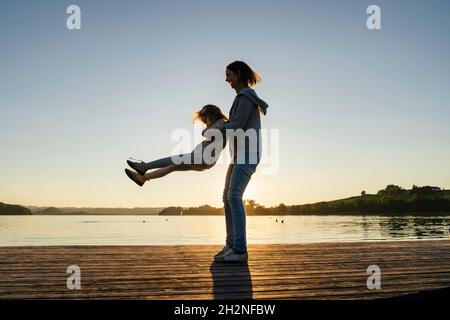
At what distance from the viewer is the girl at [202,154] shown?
5773mm

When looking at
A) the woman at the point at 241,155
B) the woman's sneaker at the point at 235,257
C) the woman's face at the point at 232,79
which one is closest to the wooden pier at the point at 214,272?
the woman's sneaker at the point at 235,257

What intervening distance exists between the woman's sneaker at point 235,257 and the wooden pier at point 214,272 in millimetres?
114

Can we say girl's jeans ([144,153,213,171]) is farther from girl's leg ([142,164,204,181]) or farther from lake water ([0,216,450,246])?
lake water ([0,216,450,246])

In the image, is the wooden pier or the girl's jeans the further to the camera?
the girl's jeans

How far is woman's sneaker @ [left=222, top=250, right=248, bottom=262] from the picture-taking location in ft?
18.6

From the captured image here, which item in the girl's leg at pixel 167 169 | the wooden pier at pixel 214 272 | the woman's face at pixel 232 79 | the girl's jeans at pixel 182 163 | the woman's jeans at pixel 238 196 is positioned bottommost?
the wooden pier at pixel 214 272

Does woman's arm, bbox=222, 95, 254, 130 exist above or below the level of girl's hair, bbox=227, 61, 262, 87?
below

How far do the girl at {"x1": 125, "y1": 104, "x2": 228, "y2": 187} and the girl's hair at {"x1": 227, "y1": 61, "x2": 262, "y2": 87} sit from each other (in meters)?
0.55

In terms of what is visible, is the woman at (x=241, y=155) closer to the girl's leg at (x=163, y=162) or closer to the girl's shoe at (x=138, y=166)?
the girl's leg at (x=163, y=162)

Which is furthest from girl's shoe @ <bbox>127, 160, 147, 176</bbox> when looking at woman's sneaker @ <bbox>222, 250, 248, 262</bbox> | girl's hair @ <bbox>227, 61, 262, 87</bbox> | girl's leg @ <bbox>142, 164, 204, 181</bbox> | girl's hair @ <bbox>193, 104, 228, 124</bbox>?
girl's hair @ <bbox>227, 61, 262, 87</bbox>

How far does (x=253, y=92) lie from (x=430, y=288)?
3.10 m
